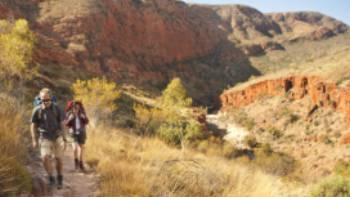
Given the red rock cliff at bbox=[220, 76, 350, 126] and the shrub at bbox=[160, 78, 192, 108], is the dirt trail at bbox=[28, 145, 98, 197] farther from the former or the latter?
the red rock cliff at bbox=[220, 76, 350, 126]

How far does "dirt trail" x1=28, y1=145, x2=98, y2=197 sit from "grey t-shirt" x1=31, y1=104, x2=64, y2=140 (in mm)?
512

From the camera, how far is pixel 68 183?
4.52 m

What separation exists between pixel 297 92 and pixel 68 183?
1708 inches

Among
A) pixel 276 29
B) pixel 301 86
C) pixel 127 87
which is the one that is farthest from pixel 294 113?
pixel 276 29

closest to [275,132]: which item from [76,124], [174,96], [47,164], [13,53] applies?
[174,96]

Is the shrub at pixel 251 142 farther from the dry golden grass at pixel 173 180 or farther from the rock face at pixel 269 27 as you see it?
the rock face at pixel 269 27

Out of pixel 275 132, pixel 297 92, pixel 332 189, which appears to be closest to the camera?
pixel 332 189

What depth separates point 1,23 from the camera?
25.0m

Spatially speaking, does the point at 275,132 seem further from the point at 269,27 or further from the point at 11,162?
the point at 269,27

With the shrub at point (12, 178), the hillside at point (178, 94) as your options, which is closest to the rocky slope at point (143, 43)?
the hillside at point (178, 94)

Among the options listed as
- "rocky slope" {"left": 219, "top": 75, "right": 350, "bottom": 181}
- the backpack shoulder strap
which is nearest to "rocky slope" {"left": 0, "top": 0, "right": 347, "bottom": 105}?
"rocky slope" {"left": 219, "top": 75, "right": 350, "bottom": 181}

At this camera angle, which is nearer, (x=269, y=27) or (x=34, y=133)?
(x=34, y=133)

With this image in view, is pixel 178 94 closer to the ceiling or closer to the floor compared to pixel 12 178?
closer to the floor

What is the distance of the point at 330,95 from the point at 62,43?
35.7m
